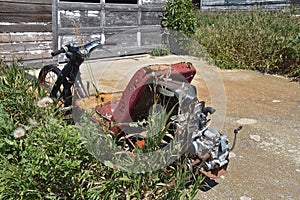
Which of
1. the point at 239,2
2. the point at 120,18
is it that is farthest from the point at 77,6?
the point at 239,2

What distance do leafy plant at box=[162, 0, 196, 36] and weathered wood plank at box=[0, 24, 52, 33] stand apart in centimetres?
319

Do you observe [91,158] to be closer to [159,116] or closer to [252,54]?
[159,116]

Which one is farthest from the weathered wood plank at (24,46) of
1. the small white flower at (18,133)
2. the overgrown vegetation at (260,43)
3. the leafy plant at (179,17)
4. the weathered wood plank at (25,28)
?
the small white flower at (18,133)

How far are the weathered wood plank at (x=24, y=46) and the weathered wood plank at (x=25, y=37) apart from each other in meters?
0.06

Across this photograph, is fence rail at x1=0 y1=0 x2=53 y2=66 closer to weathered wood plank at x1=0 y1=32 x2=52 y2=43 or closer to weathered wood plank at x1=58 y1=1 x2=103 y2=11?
weathered wood plank at x1=0 y1=32 x2=52 y2=43

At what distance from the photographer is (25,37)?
557cm

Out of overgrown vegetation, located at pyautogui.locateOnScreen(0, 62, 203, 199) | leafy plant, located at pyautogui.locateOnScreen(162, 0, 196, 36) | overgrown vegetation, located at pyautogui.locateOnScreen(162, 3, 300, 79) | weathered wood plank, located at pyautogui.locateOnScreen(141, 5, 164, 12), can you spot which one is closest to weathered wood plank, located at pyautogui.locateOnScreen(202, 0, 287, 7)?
overgrown vegetation, located at pyautogui.locateOnScreen(162, 3, 300, 79)

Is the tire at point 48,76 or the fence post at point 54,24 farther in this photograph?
the fence post at point 54,24

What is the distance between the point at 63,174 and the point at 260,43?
5.54 metres

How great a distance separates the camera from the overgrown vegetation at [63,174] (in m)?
1.64

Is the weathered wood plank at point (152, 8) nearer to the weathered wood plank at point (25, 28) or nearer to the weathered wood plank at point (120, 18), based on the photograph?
the weathered wood plank at point (120, 18)

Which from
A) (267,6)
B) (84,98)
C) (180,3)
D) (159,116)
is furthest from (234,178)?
(267,6)

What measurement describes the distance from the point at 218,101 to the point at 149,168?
0.76m

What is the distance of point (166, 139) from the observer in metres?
2.10
